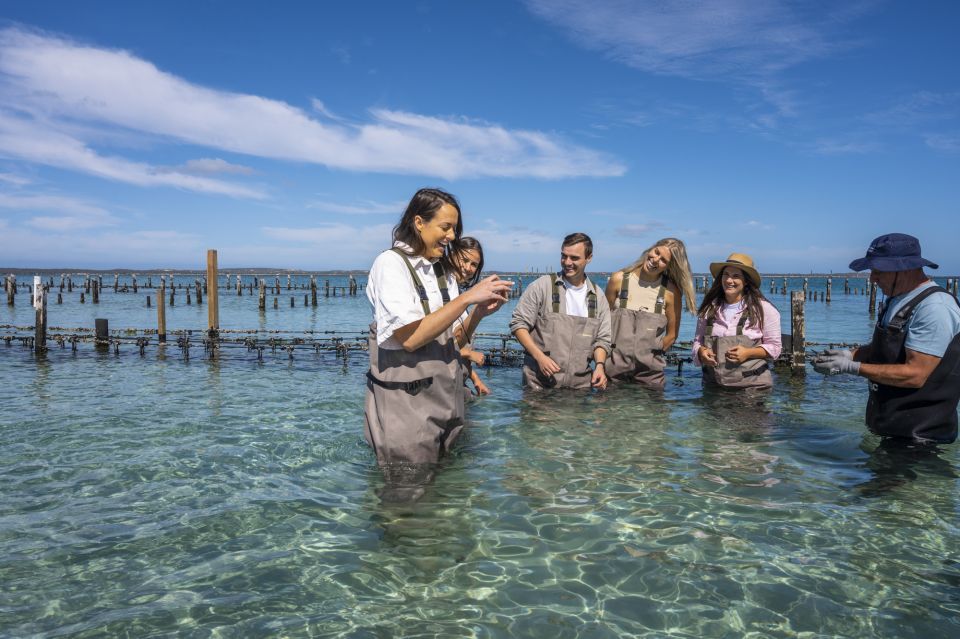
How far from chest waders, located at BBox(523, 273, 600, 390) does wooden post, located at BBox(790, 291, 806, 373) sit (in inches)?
291

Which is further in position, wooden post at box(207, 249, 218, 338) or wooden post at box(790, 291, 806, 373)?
wooden post at box(207, 249, 218, 338)

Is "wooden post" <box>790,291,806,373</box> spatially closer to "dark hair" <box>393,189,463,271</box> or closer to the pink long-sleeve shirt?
the pink long-sleeve shirt

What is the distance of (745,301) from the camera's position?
7.55 metres

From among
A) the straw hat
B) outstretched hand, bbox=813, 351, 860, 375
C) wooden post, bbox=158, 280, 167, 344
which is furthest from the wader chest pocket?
wooden post, bbox=158, 280, 167, 344

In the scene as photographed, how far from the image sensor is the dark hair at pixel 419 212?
4250 millimetres

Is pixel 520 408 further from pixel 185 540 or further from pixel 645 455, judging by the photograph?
pixel 185 540

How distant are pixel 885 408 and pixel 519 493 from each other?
10.8ft

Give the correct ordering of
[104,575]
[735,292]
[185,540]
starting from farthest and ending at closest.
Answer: [735,292] < [185,540] < [104,575]

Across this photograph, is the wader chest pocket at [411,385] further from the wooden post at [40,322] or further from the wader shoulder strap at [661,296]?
the wooden post at [40,322]

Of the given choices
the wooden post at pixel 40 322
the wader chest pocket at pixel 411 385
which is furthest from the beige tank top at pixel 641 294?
the wooden post at pixel 40 322

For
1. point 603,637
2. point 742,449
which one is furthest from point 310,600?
point 742,449

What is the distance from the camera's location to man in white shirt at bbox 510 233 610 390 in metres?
7.49

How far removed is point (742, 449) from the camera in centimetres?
Result: 645

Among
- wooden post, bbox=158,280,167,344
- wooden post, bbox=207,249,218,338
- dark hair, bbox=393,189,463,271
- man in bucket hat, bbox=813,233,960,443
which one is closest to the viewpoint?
dark hair, bbox=393,189,463,271
